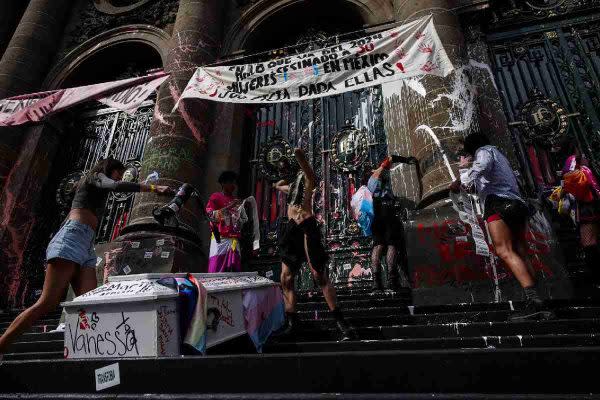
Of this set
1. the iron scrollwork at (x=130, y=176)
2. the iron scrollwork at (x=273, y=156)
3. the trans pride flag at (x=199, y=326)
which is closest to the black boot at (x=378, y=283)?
the trans pride flag at (x=199, y=326)

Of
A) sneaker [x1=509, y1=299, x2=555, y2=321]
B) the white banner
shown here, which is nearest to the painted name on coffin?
sneaker [x1=509, y1=299, x2=555, y2=321]

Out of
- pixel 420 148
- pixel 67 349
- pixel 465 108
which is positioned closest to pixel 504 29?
pixel 465 108

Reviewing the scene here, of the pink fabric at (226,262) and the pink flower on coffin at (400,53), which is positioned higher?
the pink flower on coffin at (400,53)

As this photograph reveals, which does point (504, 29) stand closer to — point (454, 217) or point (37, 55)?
point (454, 217)

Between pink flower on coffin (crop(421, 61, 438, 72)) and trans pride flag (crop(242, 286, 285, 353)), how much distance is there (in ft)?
11.7

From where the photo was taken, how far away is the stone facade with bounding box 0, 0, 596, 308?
221 inches

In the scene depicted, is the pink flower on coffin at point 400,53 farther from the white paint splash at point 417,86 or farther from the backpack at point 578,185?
the backpack at point 578,185

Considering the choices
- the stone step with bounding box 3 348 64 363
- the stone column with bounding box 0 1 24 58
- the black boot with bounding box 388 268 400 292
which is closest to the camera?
the stone step with bounding box 3 348 64 363

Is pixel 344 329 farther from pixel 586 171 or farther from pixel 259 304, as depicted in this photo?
pixel 586 171

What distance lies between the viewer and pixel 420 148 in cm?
557

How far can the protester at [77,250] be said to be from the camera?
9.06ft

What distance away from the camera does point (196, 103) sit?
7.29m

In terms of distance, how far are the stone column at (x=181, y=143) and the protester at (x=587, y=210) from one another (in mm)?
5909

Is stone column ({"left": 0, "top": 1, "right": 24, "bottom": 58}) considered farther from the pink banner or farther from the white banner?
the white banner
